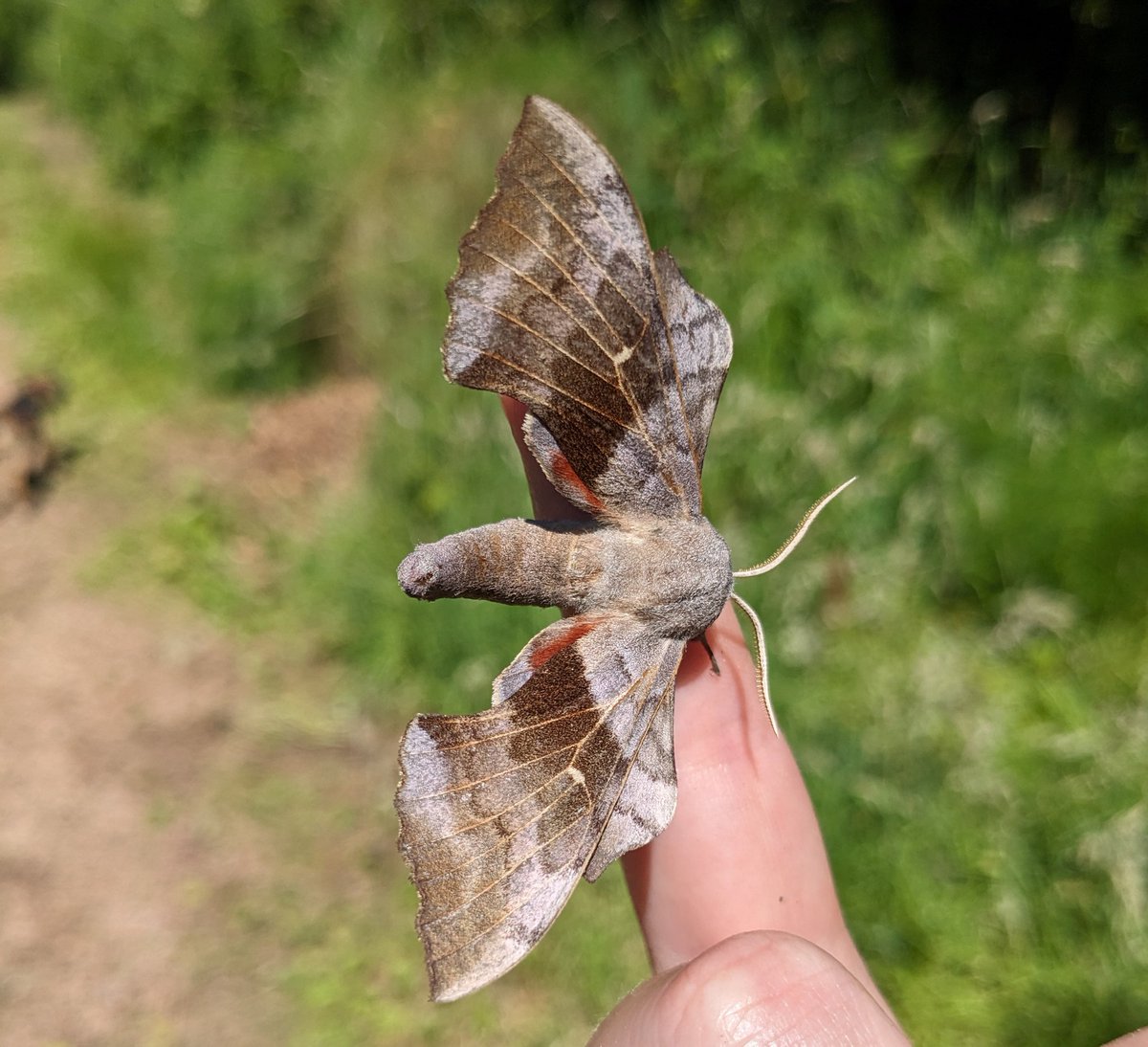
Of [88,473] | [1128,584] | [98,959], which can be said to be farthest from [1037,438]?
[88,473]

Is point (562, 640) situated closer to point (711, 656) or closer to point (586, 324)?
point (711, 656)

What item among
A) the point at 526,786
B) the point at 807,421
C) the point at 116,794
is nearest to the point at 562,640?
the point at 526,786

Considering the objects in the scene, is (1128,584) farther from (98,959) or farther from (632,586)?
(98,959)

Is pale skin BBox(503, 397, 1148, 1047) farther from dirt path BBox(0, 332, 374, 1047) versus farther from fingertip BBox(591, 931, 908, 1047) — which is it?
dirt path BBox(0, 332, 374, 1047)

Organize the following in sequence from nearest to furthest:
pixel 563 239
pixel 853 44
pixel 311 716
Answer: pixel 563 239
pixel 311 716
pixel 853 44

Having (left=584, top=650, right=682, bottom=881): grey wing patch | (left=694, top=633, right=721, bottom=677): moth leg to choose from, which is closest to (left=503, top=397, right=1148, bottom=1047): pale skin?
(left=694, top=633, right=721, bottom=677): moth leg

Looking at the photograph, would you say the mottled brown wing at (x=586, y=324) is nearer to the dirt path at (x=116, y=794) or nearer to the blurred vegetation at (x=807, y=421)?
the blurred vegetation at (x=807, y=421)
